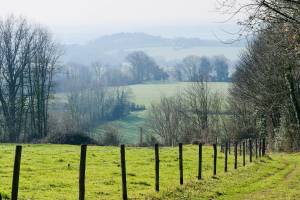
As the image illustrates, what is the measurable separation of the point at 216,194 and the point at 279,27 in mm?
7040

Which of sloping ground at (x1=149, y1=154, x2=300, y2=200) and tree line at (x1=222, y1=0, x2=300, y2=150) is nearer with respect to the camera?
sloping ground at (x1=149, y1=154, x2=300, y2=200)

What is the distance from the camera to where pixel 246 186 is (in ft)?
76.2

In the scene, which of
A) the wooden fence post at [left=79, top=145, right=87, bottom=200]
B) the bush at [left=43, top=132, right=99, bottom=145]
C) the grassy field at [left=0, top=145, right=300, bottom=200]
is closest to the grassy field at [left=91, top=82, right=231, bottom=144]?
the bush at [left=43, top=132, right=99, bottom=145]

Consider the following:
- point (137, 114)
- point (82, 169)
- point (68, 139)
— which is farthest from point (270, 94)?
point (137, 114)

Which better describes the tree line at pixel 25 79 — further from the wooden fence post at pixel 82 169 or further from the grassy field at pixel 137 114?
the wooden fence post at pixel 82 169

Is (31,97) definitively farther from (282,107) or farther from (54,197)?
(54,197)

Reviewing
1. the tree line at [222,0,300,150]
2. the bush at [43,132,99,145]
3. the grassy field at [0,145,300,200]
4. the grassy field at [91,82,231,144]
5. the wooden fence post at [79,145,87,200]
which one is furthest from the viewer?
the grassy field at [91,82,231,144]

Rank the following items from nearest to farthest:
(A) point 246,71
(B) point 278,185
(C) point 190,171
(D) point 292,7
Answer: (D) point 292,7 → (B) point 278,185 → (C) point 190,171 → (A) point 246,71

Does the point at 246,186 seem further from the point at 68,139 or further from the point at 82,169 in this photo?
the point at 68,139

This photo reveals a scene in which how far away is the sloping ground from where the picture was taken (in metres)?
19.7

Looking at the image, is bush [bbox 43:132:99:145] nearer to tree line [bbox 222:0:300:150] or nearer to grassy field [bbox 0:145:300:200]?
tree line [bbox 222:0:300:150]

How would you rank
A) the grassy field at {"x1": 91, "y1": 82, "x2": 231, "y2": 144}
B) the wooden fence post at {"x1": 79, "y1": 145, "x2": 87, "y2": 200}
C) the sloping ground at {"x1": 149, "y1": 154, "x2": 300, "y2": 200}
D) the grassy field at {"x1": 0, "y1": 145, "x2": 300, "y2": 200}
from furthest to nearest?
the grassy field at {"x1": 91, "y1": 82, "x2": 231, "y2": 144}, the sloping ground at {"x1": 149, "y1": 154, "x2": 300, "y2": 200}, the grassy field at {"x1": 0, "y1": 145, "x2": 300, "y2": 200}, the wooden fence post at {"x1": 79, "y1": 145, "x2": 87, "y2": 200}

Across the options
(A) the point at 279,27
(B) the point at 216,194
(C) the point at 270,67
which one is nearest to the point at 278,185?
(B) the point at 216,194

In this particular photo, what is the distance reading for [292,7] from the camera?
1980 centimetres
